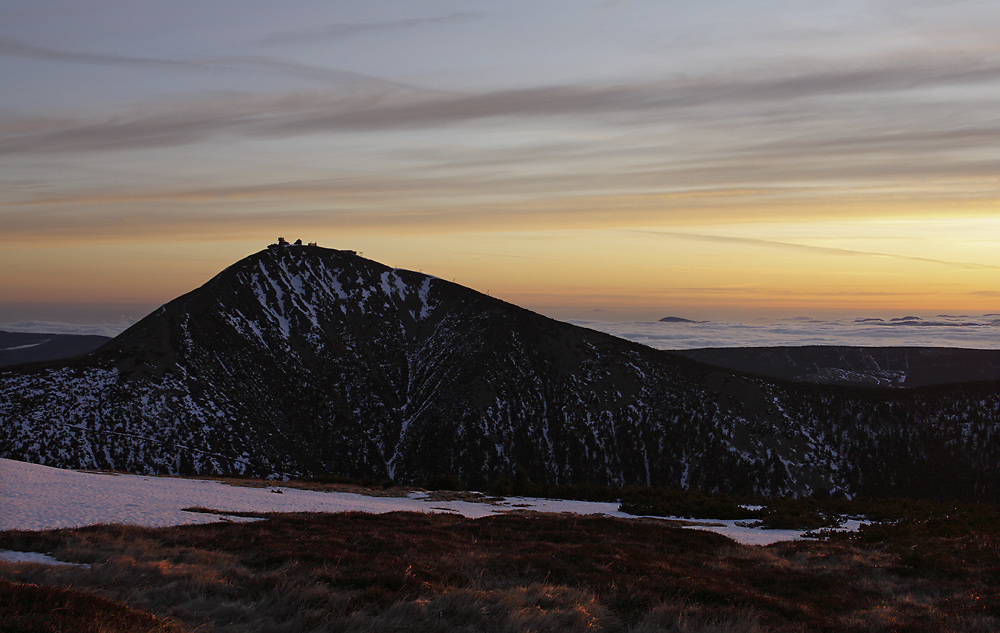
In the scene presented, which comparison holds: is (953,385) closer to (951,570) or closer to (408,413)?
(408,413)

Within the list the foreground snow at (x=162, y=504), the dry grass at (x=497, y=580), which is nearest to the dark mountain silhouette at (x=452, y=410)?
the foreground snow at (x=162, y=504)

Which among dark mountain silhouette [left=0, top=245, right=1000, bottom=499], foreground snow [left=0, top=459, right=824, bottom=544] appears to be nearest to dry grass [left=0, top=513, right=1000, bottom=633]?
foreground snow [left=0, top=459, right=824, bottom=544]

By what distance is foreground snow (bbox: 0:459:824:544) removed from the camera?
19.0 metres

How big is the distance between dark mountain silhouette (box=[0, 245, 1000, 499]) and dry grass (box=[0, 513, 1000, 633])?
66.8 m

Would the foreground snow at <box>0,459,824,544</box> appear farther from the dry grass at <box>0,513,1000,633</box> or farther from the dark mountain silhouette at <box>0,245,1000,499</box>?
the dark mountain silhouette at <box>0,245,1000,499</box>

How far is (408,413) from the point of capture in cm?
10750

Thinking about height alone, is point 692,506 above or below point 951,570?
below

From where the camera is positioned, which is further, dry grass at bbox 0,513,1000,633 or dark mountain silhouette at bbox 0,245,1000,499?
dark mountain silhouette at bbox 0,245,1000,499

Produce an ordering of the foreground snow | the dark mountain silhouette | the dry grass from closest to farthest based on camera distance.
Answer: the dry grass
the foreground snow
the dark mountain silhouette

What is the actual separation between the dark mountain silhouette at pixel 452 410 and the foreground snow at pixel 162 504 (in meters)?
50.2

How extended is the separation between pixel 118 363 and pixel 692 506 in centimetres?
8357

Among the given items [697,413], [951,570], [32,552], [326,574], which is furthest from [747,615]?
[697,413]

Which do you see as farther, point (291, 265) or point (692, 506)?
point (291, 265)

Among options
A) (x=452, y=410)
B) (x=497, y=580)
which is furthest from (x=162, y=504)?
(x=452, y=410)
